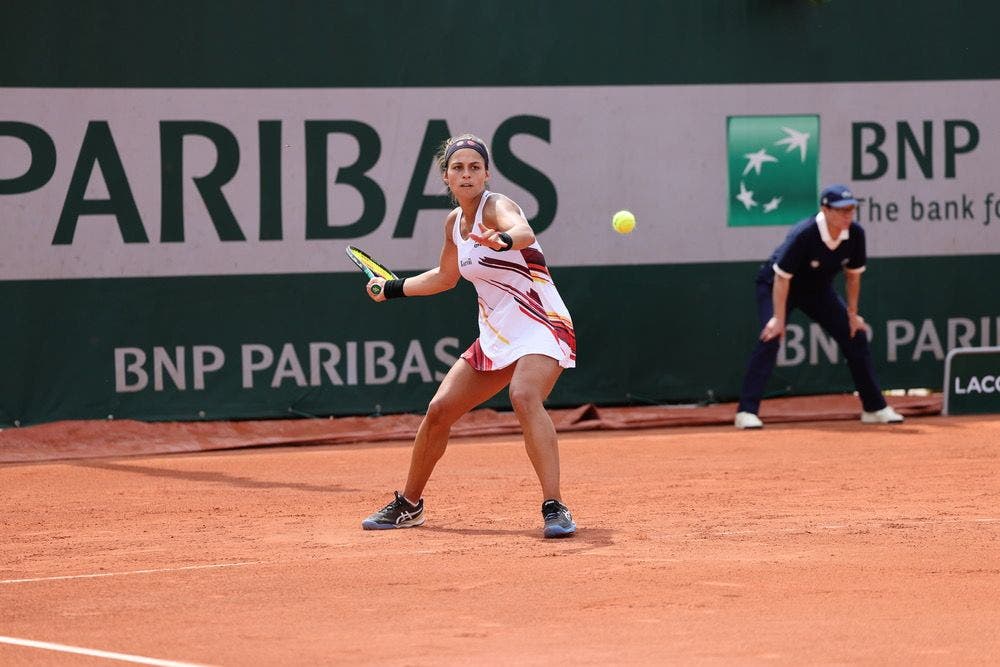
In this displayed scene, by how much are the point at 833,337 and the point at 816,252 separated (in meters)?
0.70

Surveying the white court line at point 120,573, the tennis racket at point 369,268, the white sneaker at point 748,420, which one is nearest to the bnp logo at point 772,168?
the white sneaker at point 748,420

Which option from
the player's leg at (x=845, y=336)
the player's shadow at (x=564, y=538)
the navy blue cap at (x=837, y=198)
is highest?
the navy blue cap at (x=837, y=198)

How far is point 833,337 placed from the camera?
10.8 metres

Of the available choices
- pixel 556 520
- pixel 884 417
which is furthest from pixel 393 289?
pixel 884 417

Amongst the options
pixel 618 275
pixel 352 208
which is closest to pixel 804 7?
pixel 618 275

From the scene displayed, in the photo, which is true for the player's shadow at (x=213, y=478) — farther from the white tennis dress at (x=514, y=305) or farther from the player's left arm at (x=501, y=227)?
the player's left arm at (x=501, y=227)

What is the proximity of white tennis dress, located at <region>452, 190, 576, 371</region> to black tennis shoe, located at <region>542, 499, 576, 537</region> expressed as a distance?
1.88 ft

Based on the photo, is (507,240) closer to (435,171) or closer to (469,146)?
(469,146)

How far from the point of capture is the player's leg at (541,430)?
6441mm

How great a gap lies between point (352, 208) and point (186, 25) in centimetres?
161

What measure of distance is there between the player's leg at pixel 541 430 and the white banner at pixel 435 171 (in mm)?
4551

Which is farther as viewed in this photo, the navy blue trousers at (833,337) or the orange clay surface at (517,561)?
the navy blue trousers at (833,337)

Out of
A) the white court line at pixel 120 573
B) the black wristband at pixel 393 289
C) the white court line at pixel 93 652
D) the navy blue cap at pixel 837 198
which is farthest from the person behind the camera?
the navy blue cap at pixel 837 198

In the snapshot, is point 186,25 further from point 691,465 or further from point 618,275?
point 691,465
